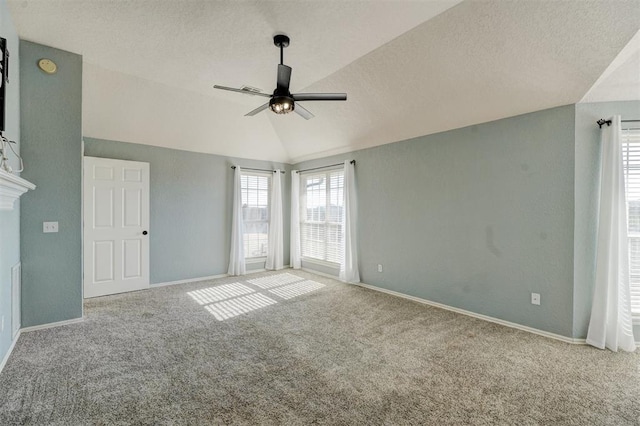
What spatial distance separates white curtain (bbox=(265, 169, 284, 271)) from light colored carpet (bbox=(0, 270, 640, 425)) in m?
2.53

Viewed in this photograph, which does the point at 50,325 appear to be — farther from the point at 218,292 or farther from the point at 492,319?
the point at 492,319

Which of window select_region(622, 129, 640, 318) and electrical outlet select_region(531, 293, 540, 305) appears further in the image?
electrical outlet select_region(531, 293, 540, 305)

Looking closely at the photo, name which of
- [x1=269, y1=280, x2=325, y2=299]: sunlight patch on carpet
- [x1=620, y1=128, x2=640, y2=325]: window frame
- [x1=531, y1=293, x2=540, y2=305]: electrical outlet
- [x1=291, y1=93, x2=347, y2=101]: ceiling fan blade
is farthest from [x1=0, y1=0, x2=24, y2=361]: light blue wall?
[x1=620, y1=128, x2=640, y2=325]: window frame

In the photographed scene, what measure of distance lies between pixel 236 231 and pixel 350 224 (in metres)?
2.25

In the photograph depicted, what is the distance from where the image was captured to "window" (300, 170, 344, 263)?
562 centimetres

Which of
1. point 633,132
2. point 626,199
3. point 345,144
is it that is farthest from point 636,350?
point 345,144

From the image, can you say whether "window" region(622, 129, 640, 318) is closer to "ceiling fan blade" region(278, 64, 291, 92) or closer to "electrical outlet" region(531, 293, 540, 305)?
"electrical outlet" region(531, 293, 540, 305)

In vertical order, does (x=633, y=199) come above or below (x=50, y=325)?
above

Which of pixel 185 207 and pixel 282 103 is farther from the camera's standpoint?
pixel 185 207

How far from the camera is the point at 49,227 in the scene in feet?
10.4

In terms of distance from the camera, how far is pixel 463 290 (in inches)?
150

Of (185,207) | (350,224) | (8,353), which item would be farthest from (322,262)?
(8,353)

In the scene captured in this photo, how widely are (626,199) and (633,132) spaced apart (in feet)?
2.25

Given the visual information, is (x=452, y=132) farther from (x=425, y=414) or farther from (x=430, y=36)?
(x=425, y=414)
